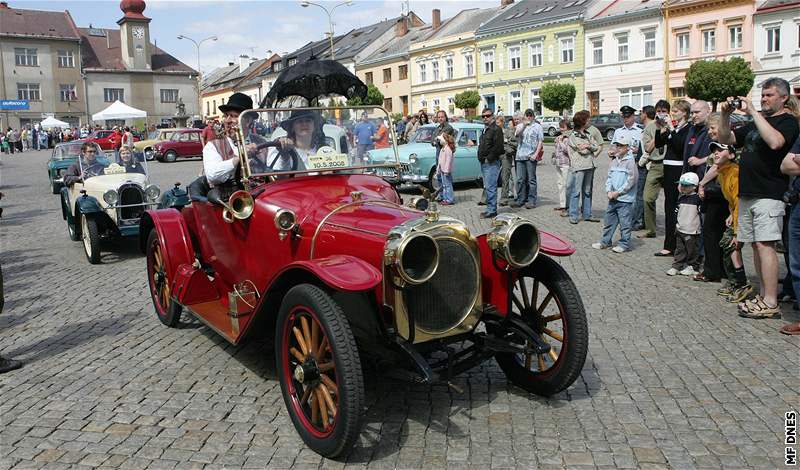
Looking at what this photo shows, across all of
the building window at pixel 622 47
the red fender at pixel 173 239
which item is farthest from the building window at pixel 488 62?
A: the red fender at pixel 173 239

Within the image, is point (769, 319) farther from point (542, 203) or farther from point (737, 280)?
point (542, 203)

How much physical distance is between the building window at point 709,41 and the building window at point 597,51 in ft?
20.8

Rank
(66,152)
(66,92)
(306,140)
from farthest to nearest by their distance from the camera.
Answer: (66,92) < (66,152) < (306,140)

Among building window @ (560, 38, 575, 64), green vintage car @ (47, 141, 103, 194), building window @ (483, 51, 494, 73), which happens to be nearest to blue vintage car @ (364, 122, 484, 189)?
green vintage car @ (47, 141, 103, 194)

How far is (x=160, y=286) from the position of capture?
6027 mm

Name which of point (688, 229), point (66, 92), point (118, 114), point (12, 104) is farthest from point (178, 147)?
point (66, 92)

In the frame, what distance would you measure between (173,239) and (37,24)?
69036mm

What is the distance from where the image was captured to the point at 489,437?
364 centimetres

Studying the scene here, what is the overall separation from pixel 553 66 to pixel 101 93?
44809mm

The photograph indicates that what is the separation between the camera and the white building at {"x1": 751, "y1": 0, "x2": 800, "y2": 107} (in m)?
34.7

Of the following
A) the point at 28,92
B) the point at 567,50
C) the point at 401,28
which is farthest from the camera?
the point at 28,92

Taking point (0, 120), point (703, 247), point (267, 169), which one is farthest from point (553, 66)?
point (0, 120)

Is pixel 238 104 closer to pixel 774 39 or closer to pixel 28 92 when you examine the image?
pixel 774 39

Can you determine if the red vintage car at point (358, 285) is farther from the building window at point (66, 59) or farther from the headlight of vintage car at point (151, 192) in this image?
the building window at point (66, 59)
